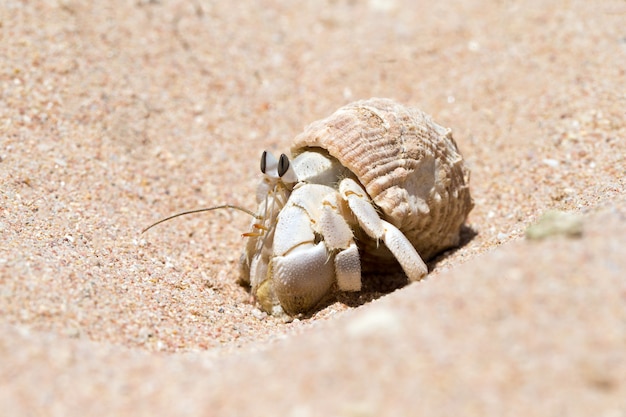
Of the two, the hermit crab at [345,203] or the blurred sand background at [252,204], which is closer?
the blurred sand background at [252,204]

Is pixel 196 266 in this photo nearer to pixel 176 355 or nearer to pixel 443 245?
pixel 176 355

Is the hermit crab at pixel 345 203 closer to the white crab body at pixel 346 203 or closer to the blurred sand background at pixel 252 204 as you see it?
the white crab body at pixel 346 203

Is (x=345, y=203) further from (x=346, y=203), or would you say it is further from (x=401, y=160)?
(x=401, y=160)

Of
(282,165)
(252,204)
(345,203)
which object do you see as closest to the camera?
(282,165)

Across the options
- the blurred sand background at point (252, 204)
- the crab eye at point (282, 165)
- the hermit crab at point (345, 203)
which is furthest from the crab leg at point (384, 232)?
the crab eye at point (282, 165)

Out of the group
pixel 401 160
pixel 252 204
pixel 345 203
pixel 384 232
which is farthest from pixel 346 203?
pixel 252 204

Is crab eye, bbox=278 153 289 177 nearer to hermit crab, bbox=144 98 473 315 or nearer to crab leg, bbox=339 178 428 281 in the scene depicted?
hermit crab, bbox=144 98 473 315

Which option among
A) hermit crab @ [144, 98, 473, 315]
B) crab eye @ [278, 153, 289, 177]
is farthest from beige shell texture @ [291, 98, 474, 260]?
crab eye @ [278, 153, 289, 177]
